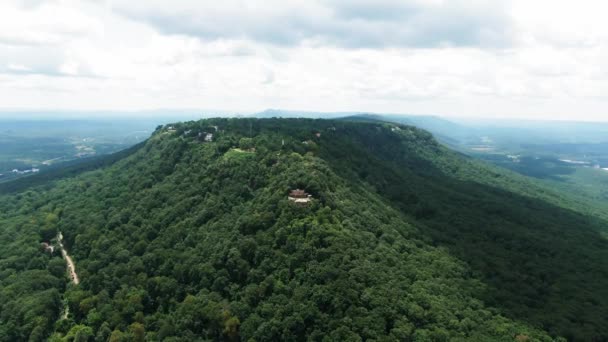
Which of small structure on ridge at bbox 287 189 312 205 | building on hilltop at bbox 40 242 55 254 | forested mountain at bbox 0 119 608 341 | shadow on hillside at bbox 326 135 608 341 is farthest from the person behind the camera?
building on hilltop at bbox 40 242 55 254

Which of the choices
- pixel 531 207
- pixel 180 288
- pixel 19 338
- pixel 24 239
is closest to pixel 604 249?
pixel 531 207

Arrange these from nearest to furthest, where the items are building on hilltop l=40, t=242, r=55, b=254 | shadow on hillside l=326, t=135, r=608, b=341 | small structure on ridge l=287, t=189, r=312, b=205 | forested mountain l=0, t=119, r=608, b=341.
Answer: forested mountain l=0, t=119, r=608, b=341
shadow on hillside l=326, t=135, r=608, b=341
small structure on ridge l=287, t=189, r=312, b=205
building on hilltop l=40, t=242, r=55, b=254

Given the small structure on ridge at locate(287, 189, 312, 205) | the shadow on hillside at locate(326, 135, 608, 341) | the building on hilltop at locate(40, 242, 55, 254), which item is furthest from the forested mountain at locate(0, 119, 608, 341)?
Result: the building on hilltop at locate(40, 242, 55, 254)

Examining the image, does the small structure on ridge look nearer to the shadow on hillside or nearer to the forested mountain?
the forested mountain

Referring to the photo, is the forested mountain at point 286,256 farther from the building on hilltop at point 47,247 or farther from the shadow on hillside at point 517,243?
the building on hilltop at point 47,247

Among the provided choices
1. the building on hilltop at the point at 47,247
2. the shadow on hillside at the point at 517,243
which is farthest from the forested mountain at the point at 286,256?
the building on hilltop at the point at 47,247

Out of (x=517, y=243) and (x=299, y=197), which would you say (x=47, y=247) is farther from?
(x=517, y=243)
